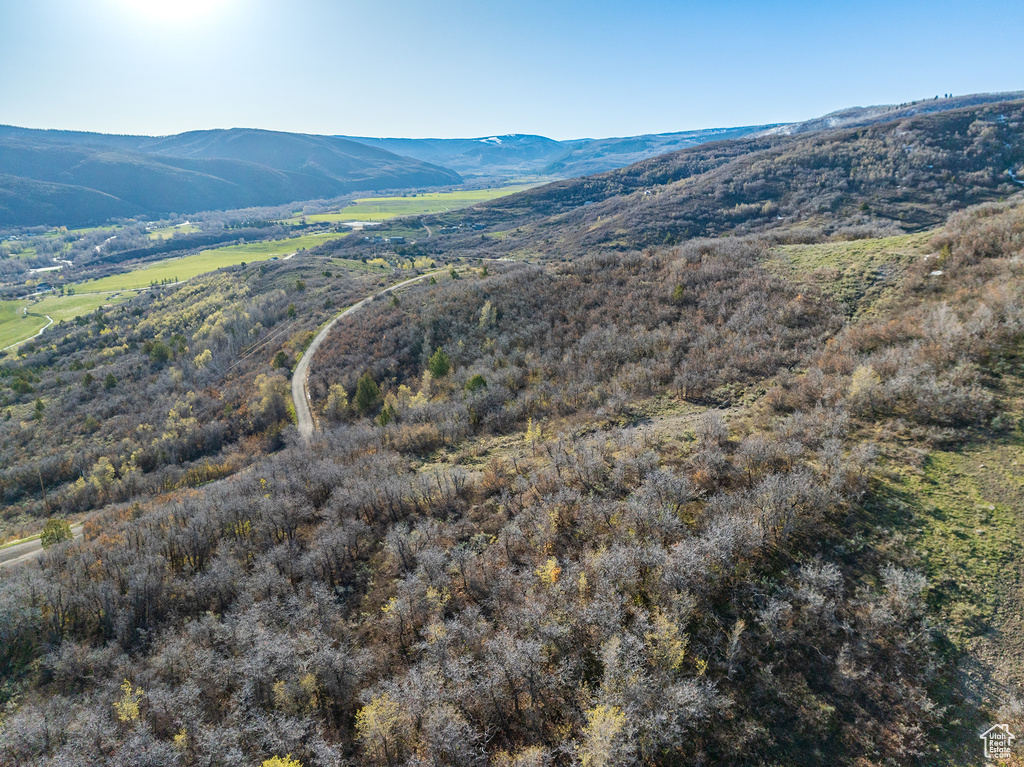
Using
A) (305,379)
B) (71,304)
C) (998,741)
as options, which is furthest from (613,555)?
(71,304)

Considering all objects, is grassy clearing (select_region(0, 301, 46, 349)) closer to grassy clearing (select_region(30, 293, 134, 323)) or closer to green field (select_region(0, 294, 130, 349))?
green field (select_region(0, 294, 130, 349))

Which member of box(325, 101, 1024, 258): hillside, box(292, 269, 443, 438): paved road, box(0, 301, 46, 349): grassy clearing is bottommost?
box(292, 269, 443, 438): paved road

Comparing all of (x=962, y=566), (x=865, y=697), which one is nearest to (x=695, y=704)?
(x=865, y=697)

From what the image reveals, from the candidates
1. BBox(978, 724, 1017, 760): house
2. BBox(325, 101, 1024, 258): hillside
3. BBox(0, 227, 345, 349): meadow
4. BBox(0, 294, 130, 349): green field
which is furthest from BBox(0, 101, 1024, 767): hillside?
BBox(0, 227, 345, 349): meadow

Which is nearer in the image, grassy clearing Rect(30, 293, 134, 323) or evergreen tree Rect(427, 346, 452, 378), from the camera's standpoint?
evergreen tree Rect(427, 346, 452, 378)

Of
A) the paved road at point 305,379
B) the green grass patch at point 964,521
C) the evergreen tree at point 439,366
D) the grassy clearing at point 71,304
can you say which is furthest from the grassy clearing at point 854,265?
the grassy clearing at point 71,304

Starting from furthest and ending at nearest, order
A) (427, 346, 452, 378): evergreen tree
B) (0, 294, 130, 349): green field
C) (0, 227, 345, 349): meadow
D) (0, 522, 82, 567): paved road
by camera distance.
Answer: (0, 227, 345, 349): meadow
(0, 294, 130, 349): green field
(427, 346, 452, 378): evergreen tree
(0, 522, 82, 567): paved road

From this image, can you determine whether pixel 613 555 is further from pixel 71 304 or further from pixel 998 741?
pixel 71 304

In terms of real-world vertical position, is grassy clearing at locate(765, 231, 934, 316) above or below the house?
above
